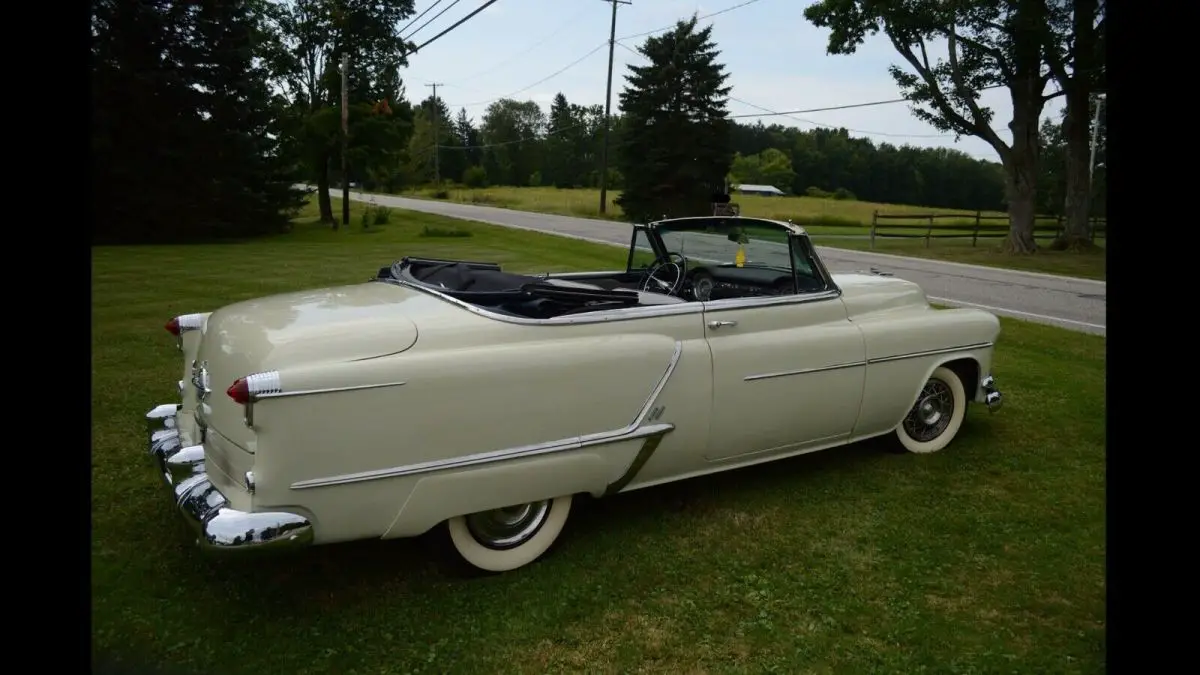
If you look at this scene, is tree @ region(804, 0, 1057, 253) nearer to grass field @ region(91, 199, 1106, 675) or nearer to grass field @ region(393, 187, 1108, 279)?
grass field @ region(393, 187, 1108, 279)

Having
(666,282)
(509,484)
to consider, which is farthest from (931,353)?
(509,484)

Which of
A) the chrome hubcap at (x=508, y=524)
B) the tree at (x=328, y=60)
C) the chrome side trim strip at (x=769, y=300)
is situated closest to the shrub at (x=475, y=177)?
the tree at (x=328, y=60)

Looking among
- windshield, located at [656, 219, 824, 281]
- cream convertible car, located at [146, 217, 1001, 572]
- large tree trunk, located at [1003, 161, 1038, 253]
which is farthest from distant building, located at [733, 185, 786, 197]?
cream convertible car, located at [146, 217, 1001, 572]

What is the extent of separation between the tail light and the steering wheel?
2402mm

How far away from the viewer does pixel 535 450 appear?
3168 mm

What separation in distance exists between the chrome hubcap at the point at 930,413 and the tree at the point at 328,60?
78.2 ft

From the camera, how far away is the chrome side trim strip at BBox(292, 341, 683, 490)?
2.80 m

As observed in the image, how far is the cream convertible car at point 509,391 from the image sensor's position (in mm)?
2773

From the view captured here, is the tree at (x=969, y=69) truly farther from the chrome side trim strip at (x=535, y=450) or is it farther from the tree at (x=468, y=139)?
the tree at (x=468, y=139)

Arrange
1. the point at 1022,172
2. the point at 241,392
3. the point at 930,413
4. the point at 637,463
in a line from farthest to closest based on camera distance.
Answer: the point at 1022,172, the point at 930,413, the point at 637,463, the point at 241,392

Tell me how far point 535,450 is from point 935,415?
9.11ft

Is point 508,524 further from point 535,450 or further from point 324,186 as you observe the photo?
point 324,186

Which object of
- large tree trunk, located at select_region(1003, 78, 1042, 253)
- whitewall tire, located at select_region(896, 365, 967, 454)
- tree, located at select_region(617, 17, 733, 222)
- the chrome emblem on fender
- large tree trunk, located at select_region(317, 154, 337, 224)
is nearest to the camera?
the chrome emblem on fender

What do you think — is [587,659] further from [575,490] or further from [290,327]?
[290,327]
